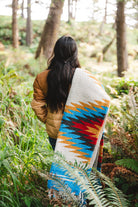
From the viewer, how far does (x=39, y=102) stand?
2174mm

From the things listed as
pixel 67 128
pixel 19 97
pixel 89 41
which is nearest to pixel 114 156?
pixel 67 128

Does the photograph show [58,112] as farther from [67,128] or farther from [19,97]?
[19,97]

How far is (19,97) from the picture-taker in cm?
367

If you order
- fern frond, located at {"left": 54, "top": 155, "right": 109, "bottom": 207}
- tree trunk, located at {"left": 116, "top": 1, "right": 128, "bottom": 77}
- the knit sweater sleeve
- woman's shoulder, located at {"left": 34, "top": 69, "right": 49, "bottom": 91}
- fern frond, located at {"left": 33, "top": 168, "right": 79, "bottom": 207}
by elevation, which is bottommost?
fern frond, located at {"left": 33, "top": 168, "right": 79, "bottom": 207}

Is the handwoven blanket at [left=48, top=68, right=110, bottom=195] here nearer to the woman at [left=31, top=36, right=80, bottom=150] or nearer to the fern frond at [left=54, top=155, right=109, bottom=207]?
the woman at [left=31, top=36, right=80, bottom=150]

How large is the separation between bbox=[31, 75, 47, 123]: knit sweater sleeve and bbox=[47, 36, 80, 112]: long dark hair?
155 millimetres

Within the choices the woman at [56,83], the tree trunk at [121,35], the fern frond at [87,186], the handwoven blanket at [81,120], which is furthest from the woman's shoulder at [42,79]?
the tree trunk at [121,35]

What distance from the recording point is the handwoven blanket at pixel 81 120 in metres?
1.88

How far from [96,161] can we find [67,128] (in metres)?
0.63

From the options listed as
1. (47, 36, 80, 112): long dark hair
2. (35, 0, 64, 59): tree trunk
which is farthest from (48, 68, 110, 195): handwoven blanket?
(35, 0, 64, 59): tree trunk

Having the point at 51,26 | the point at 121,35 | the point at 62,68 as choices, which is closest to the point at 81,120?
the point at 62,68

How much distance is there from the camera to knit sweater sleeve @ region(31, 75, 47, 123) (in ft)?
6.94

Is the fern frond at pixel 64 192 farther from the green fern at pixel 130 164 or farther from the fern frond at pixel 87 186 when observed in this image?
the green fern at pixel 130 164

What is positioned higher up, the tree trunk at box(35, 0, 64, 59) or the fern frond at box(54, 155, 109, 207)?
the tree trunk at box(35, 0, 64, 59)
